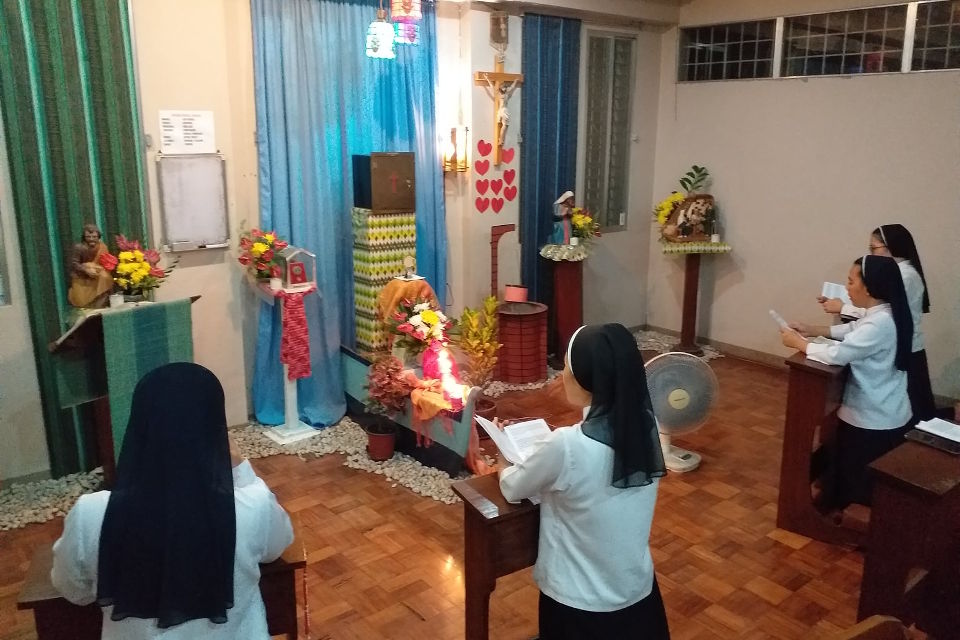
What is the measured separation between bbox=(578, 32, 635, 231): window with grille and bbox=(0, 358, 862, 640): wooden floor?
2914 mm

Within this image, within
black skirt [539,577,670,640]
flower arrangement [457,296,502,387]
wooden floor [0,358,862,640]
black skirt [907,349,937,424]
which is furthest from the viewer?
flower arrangement [457,296,502,387]

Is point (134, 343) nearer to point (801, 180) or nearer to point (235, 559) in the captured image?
point (235, 559)

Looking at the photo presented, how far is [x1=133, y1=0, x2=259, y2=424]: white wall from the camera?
419cm

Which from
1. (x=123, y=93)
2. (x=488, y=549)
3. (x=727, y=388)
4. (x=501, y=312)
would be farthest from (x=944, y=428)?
(x=123, y=93)

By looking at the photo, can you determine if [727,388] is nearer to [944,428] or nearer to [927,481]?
[944,428]

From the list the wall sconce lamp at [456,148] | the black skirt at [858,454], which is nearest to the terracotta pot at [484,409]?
the black skirt at [858,454]

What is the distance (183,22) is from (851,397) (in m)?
4.02

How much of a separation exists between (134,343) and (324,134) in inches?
73.0

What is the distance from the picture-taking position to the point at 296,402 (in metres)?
4.85

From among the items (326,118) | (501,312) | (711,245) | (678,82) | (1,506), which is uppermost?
(678,82)

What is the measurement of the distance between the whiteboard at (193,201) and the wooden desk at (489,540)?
2834mm

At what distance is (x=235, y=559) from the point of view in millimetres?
1682

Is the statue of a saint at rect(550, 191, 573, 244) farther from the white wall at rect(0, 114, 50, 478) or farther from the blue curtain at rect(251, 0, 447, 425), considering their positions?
the white wall at rect(0, 114, 50, 478)

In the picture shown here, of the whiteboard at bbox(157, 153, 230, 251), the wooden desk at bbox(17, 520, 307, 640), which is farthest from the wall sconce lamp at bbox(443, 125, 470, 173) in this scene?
the wooden desk at bbox(17, 520, 307, 640)
